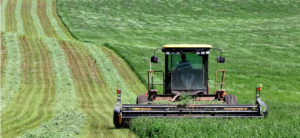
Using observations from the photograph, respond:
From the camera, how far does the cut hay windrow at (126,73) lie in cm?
2333

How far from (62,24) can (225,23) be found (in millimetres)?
19296

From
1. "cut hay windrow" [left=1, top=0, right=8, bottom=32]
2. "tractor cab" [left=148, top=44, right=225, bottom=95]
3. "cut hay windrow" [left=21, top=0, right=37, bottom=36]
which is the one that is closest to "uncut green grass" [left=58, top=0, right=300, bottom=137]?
"tractor cab" [left=148, top=44, right=225, bottom=95]

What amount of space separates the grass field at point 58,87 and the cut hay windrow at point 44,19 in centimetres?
63

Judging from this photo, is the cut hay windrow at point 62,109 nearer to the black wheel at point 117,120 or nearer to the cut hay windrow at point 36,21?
the black wheel at point 117,120

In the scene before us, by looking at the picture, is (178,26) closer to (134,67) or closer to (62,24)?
(62,24)

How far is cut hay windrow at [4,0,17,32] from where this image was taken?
148 ft

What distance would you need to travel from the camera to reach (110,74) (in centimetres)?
2623

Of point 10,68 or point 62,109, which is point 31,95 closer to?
point 62,109

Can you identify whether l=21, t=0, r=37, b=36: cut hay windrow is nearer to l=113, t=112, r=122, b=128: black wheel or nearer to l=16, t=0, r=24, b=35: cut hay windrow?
l=16, t=0, r=24, b=35: cut hay windrow

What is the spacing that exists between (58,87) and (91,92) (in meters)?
1.77

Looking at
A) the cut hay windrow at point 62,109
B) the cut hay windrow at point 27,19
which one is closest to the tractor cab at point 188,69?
the cut hay windrow at point 62,109

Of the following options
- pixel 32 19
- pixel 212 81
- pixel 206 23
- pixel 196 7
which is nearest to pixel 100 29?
pixel 32 19

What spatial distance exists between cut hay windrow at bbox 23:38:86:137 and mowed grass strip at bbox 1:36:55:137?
1.10 feet

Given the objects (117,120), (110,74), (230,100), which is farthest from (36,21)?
(117,120)
